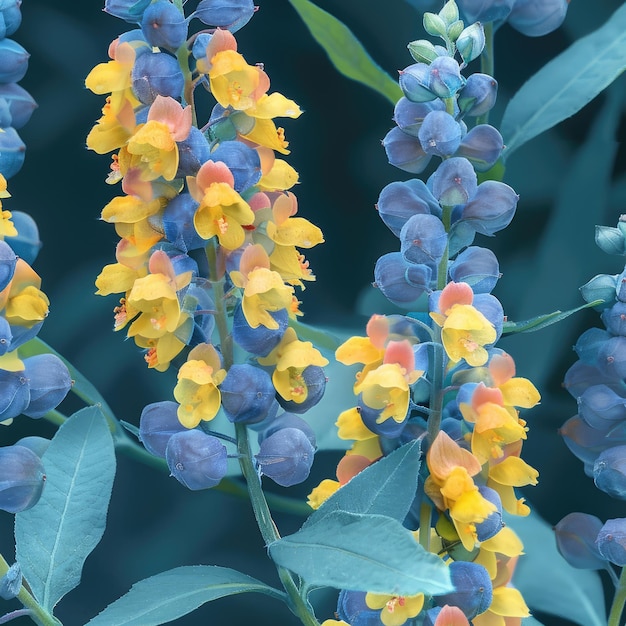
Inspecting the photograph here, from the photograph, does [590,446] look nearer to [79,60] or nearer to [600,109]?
[600,109]

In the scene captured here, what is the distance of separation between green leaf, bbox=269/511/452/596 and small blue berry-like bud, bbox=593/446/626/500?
0.45ft

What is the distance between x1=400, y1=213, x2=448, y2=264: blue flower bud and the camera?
0.37 meters

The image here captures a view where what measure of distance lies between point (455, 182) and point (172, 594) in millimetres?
198

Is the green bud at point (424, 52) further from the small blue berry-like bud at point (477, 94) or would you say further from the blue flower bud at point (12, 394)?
the blue flower bud at point (12, 394)

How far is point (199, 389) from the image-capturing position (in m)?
0.37

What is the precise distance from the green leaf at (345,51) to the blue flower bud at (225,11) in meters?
0.19

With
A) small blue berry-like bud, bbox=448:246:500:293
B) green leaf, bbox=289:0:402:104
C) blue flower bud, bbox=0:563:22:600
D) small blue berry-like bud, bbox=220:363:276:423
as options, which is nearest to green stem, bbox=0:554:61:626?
blue flower bud, bbox=0:563:22:600

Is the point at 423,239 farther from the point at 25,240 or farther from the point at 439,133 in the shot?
the point at 25,240

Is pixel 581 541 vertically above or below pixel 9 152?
below

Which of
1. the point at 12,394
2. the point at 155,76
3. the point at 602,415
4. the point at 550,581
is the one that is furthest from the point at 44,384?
the point at 550,581

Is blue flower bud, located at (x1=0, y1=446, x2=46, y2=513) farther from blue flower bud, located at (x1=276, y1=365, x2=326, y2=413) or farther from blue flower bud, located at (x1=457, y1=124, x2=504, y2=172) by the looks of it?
blue flower bud, located at (x1=457, y1=124, x2=504, y2=172)

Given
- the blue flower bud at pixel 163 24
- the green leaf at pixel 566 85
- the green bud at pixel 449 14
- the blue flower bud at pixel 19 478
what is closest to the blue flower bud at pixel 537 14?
the green leaf at pixel 566 85

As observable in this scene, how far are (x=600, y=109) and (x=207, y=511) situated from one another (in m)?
0.42

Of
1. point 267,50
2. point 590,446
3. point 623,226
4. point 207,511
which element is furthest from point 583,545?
point 267,50
